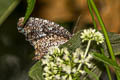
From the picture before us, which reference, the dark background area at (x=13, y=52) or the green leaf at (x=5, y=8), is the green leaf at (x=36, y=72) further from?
the dark background area at (x=13, y=52)

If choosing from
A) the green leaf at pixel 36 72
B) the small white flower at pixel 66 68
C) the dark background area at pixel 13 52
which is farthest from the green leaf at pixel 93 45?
the dark background area at pixel 13 52

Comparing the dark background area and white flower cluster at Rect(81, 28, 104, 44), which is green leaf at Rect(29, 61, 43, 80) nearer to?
white flower cluster at Rect(81, 28, 104, 44)

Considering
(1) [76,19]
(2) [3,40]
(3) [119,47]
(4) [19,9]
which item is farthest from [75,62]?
(2) [3,40]

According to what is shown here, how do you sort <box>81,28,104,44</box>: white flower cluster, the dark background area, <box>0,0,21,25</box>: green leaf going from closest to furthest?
1. <box>81,28,104,44</box>: white flower cluster
2. <box>0,0,21,25</box>: green leaf
3. the dark background area

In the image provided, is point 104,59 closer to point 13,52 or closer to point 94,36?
point 94,36

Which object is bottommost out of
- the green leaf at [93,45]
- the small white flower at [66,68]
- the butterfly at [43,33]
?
the small white flower at [66,68]

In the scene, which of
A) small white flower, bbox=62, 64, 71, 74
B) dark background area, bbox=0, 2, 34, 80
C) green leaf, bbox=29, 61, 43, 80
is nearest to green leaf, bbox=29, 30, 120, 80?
green leaf, bbox=29, 61, 43, 80
